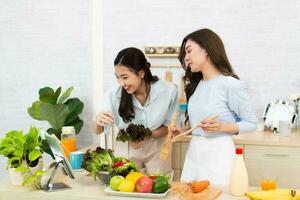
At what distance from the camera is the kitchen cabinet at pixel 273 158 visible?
3238 mm

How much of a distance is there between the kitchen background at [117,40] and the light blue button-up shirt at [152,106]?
109 cm

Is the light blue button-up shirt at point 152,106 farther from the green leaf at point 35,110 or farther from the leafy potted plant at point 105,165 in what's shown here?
the green leaf at point 35,110

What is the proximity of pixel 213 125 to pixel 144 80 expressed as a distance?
2.28 ft

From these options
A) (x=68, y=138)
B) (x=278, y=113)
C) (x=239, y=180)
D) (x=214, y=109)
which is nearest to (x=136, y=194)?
(x=239, y=180)

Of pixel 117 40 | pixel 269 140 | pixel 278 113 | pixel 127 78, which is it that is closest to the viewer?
pixel 127 78

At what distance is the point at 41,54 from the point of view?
171 inches

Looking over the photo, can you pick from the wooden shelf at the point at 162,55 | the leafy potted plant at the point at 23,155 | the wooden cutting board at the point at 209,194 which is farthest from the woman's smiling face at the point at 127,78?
the wooden shelf at the point at 162,55

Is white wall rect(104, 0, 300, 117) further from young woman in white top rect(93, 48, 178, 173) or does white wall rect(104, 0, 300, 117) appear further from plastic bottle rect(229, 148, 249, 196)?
plastic bottle rect(229, 148, 249, 196)

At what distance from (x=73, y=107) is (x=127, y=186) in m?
2.04

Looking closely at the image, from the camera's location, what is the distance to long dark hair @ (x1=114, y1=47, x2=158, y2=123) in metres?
2.75

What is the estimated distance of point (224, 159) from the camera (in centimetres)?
254

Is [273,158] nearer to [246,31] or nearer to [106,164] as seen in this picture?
[246,31]

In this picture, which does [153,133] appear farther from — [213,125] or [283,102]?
[283,102]

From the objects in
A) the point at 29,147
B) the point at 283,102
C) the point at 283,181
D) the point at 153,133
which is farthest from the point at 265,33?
the point at 29,147
